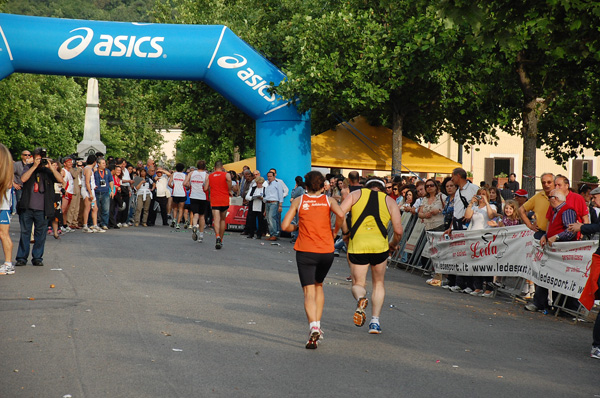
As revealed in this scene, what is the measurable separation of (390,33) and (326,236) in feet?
49.9

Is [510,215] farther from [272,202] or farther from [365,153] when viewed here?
[365,153]

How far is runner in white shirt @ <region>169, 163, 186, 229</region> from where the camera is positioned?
2433cm

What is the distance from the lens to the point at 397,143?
939 inches

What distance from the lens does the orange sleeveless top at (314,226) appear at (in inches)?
326

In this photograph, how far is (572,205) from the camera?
10.6 meters

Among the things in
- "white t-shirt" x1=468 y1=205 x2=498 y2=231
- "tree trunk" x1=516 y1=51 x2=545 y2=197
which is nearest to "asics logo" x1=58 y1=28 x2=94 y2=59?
"tree trunk" x1=516 y1=51 x2=545 y2=197

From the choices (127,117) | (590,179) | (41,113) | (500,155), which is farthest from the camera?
(127,117)

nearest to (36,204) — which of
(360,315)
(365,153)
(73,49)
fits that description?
(360,315)

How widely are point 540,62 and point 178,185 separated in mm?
10185

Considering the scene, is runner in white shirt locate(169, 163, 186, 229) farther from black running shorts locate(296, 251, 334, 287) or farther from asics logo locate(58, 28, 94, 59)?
black running shorts locate(296, 251, 334, 287)

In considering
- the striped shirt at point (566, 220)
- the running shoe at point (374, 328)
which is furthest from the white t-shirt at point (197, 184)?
the running shoe at point (374, 328)

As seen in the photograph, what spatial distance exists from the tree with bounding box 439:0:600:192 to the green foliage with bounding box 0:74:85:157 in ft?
115

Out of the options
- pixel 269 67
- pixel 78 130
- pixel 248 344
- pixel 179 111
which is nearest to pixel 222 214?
pixel 269 67

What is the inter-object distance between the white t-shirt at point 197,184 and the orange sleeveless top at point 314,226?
12154mm
